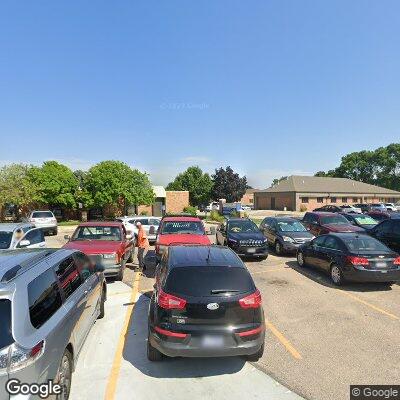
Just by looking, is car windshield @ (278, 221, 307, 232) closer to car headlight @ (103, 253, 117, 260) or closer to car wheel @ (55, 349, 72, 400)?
car headlight @ (103, 253, 117, 260)

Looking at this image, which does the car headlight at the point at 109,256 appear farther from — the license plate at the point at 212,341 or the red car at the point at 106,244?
the license plate at the point at 212,341

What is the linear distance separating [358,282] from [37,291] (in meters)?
8.50

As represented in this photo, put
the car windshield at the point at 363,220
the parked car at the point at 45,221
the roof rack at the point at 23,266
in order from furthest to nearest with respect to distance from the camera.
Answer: the parked car at the point at 45,221, the car windshield at the point at 363,220, the roof rack at the point at 23,266

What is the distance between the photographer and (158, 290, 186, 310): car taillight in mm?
4512

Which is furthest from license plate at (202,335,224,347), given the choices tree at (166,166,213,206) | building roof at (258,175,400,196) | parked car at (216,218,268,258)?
tree at (166,166,213,206)

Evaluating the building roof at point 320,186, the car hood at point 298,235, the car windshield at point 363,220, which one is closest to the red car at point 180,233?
the car hood at point 298,235

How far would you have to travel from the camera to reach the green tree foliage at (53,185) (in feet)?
112

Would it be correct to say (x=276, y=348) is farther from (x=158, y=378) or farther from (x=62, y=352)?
(x=62, y=352)

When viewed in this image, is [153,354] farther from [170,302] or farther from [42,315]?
[42,315]

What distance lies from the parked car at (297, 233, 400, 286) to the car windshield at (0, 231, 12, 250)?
30.6ft

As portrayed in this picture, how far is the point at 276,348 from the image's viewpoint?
18.5ft

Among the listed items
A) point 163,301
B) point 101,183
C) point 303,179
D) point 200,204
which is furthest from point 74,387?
point 200,204

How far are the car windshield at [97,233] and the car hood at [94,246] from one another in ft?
1.09

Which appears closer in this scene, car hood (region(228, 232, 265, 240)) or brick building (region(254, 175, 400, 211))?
car hood (region(228, 232, 265, 240))
